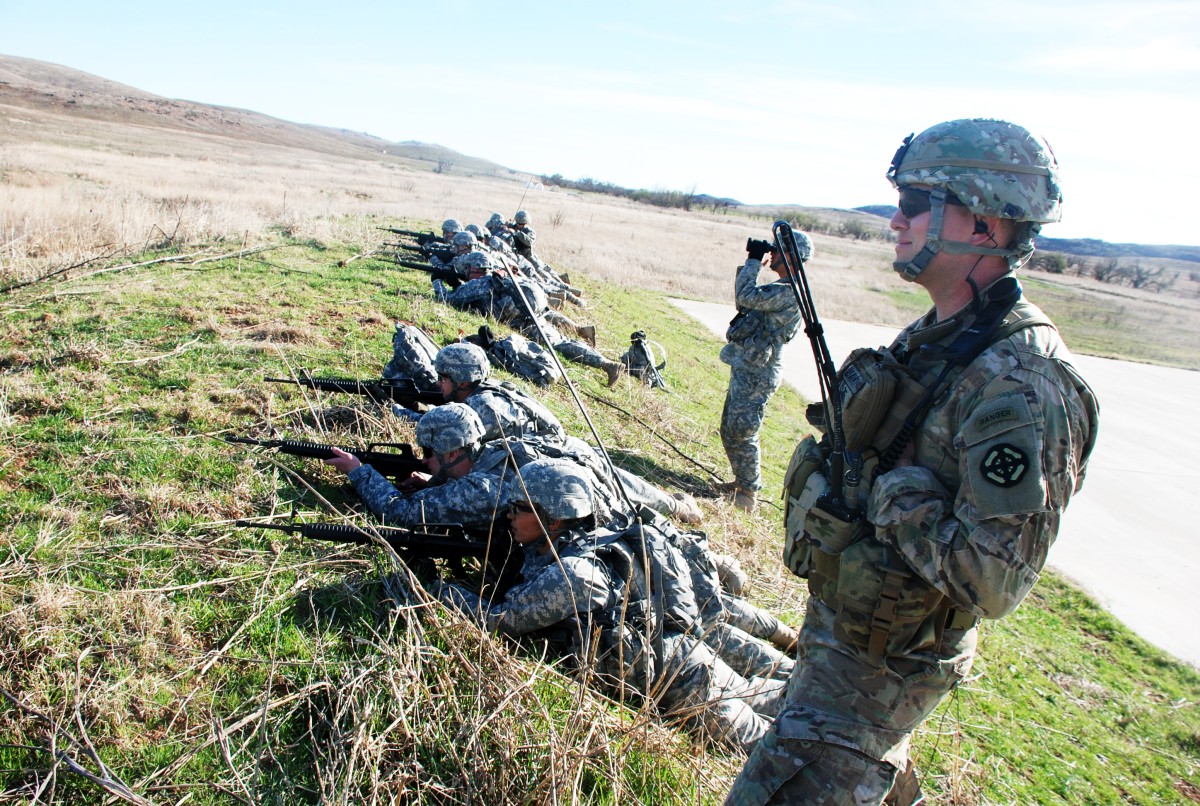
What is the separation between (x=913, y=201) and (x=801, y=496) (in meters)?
1.02

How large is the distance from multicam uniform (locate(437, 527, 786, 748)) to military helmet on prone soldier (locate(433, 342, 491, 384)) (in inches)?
86.9

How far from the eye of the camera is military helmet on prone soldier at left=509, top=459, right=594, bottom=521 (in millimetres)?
3705

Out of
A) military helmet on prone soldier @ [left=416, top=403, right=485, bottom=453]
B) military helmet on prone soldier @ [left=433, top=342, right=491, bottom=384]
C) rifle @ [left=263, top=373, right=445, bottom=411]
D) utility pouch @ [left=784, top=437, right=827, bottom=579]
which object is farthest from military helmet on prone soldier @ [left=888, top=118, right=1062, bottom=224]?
rifle @ [left=263, top=373, right=445, bottom=411]

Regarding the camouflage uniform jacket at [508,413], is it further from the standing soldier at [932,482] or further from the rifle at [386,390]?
the standing soldier at [932,482]

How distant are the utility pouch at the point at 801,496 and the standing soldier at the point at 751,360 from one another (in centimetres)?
522

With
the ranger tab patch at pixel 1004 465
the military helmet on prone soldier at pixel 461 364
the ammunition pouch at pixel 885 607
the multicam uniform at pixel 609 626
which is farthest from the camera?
the military helmet on prone soldier at pixel 461 364

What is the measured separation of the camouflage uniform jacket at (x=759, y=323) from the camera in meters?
7.49

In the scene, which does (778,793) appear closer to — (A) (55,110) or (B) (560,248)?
(B) (560,248)

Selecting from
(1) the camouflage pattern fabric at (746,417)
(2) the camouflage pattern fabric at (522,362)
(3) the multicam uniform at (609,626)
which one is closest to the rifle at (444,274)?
(2) the camouflage pattern fabric at (522,362)

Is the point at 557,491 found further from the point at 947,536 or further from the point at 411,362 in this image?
the point at 411,362

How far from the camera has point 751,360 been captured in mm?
7758

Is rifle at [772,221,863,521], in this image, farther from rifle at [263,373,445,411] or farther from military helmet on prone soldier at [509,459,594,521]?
rifle at [263,373,445,411]

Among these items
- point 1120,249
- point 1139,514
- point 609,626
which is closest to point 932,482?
point 609,626

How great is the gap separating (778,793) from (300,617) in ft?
7.48
